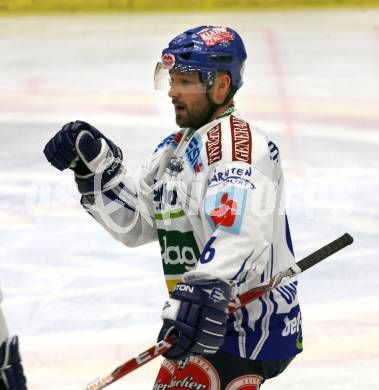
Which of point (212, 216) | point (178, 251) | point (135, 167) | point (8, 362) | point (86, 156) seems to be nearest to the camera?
point (8, 362)

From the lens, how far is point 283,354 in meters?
3.28

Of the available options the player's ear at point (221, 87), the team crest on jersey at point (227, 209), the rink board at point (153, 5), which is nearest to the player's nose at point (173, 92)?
the player's ear at point (221, 87)

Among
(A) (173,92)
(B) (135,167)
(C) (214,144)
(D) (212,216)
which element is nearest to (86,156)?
(A) (173,92)

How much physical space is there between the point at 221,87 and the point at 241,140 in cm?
21

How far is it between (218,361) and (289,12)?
25.5ft

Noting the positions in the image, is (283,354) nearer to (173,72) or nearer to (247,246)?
(247,246)

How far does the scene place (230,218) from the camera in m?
2.99

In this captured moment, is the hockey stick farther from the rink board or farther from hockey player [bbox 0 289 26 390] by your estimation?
the rink board

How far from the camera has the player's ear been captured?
3.28 m

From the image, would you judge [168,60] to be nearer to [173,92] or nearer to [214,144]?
[173,92]

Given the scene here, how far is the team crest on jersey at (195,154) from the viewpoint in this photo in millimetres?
3178

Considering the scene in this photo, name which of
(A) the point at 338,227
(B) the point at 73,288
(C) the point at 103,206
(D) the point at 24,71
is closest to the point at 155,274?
(B) the point at 73,288

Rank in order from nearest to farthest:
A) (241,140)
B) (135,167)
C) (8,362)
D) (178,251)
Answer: (8,362) → (241,140) → (178,251) → (135,167)

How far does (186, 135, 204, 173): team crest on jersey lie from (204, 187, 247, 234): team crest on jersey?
0.47ft
